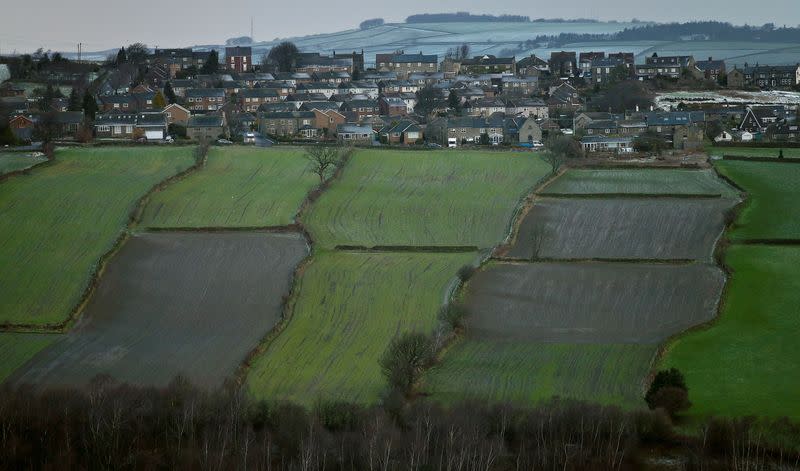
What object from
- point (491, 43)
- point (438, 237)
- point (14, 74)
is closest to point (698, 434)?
point (438, 237)

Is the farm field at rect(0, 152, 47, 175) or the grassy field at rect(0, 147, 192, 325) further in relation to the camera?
the farm field at rect(0, 152, 47, 175)

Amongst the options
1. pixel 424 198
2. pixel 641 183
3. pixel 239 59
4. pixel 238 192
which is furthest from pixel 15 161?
pixel 239 59

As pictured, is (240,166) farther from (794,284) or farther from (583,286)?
(794,284)

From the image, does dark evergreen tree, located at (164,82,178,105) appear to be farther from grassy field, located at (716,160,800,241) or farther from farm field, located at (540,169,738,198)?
grassy field, located at (716,160,800,241)

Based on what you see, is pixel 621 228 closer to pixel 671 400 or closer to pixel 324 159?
pixel 324 159

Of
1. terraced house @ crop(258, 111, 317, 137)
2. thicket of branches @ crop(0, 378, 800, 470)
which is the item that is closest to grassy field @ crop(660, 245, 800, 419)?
thicket of branches @ crop(0, 378, 800, 470)

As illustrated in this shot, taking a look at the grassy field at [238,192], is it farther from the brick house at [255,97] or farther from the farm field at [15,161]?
the brick house at [255,97]

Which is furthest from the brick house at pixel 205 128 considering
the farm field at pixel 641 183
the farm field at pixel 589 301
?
the farm field at pixel 589 301
